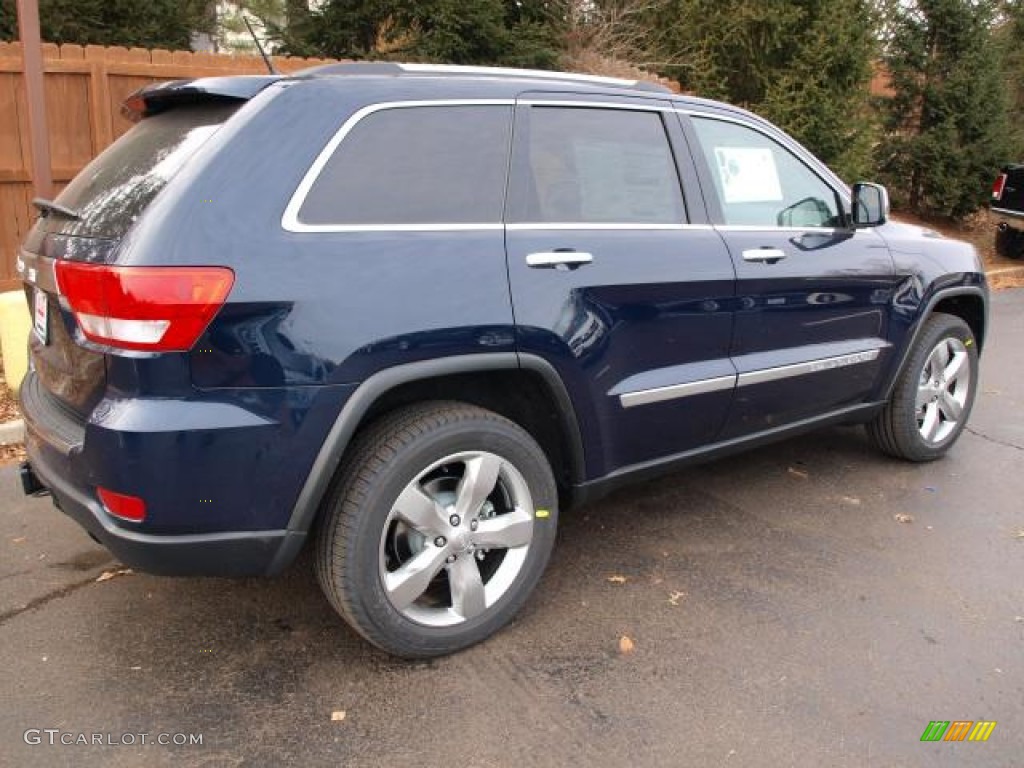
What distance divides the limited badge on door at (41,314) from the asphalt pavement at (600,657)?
105 cm

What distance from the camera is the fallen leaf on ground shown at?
3.42 meters

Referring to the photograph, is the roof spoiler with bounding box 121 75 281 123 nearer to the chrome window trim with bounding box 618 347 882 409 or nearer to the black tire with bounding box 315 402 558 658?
the black tire with bounding box 315 402 558 658

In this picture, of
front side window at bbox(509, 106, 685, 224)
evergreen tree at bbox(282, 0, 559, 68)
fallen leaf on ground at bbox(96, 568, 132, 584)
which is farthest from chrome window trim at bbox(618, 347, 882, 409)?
evergreen tree at bbox(282, 0, 559, 68)

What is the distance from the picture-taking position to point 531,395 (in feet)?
10.0

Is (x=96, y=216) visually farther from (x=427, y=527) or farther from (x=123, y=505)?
(x=427, y=527)

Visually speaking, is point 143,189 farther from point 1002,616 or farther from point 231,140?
point 1002,616

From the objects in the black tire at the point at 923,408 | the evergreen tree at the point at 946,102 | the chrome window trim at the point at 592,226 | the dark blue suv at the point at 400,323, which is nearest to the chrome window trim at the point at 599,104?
the dark blue suv at the point at 400,323

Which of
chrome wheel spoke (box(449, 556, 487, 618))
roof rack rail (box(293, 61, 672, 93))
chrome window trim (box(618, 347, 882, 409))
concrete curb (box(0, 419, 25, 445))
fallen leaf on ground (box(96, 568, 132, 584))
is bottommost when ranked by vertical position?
fallen leaf on ground (box(96, 568, 132, 584))

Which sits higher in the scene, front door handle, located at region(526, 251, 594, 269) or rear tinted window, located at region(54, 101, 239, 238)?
rear tinted window, located at region(54, 101, 239, 238)

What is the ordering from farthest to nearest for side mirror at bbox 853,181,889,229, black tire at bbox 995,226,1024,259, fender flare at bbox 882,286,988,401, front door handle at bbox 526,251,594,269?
black tire at bbox 995,226,1024,259
fender flare at bbox 882,286,988,401
side mirror at bbox 853,181,889,229
front door handle at bbox 526,251,594,269

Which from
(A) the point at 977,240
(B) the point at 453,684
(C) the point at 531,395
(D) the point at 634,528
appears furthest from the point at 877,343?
(A) the point at 977,240

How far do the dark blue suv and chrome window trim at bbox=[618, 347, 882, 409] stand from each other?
0.06 ft

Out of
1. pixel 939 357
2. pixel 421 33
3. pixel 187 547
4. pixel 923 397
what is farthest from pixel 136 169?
pixel 421 33

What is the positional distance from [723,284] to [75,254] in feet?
7.38
